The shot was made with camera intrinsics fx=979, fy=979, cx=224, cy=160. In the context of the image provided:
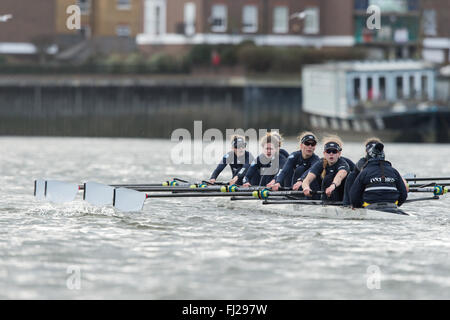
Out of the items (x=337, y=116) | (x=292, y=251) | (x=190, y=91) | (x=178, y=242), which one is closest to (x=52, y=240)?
(x=178, y=242)

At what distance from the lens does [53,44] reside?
2955 inches

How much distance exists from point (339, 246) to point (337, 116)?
134 feet

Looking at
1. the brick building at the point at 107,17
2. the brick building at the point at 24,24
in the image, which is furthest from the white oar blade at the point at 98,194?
the brick building at the point at 107,17

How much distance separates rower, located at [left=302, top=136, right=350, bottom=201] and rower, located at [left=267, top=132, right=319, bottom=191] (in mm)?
721

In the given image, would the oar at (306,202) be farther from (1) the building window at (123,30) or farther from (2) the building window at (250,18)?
(1) the building window at (123,30)

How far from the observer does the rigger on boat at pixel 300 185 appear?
1734 cm

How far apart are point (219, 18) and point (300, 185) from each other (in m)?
53.2

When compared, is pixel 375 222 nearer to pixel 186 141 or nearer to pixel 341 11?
pixel 186 141

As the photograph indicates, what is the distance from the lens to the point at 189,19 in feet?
233

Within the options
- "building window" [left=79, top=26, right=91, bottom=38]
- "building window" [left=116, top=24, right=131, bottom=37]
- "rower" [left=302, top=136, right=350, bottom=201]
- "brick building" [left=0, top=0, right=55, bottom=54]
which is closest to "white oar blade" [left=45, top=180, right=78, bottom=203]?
"rower" [left=302, top=136, right=350, bottom=201]

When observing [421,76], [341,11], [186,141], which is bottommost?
[186,141]

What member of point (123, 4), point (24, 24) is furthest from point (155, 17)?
point (24, 24)

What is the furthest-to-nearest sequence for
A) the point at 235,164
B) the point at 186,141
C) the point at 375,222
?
the point at 186,141 → the point at 235,164 → the point at 375,222

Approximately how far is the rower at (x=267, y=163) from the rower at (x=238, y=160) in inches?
12.7
